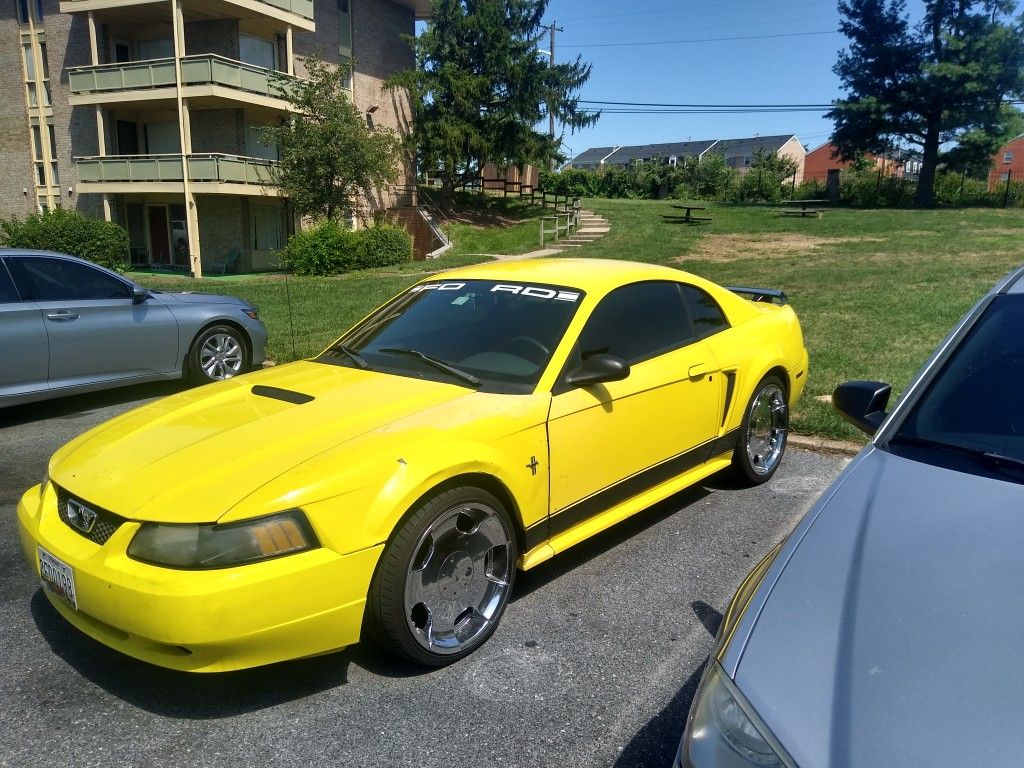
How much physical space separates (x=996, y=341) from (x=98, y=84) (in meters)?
28.9

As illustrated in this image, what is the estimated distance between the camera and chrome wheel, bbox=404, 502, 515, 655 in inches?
119

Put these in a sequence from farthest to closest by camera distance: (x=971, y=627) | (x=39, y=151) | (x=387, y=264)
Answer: (x=39, y=151) < (x=387, y=264) < (x=971, y=627)

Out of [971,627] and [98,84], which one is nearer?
[971,627]

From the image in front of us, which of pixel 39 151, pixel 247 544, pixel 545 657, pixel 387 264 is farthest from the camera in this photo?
pixel 39 151

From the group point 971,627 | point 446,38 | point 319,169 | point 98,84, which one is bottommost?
point 971,627

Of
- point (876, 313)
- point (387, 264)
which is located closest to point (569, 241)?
point (387, 264)

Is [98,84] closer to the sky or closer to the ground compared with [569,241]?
closer to the sky

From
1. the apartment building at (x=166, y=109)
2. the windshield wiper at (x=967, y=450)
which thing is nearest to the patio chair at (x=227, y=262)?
the apartment building at (x=166, y=109)

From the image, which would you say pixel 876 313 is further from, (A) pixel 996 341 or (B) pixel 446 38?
(B) pixel 446 38

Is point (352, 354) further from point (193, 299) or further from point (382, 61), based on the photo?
point (382, 61)

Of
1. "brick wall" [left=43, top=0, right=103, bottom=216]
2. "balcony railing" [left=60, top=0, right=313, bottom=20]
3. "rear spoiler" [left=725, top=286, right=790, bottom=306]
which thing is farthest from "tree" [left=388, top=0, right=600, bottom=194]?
"rear spoiler" [left=725, top=286, right=790, bottom=306]

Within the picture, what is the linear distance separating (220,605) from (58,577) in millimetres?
819

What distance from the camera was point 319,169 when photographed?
23656 millimetres

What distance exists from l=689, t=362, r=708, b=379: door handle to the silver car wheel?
5.32m
